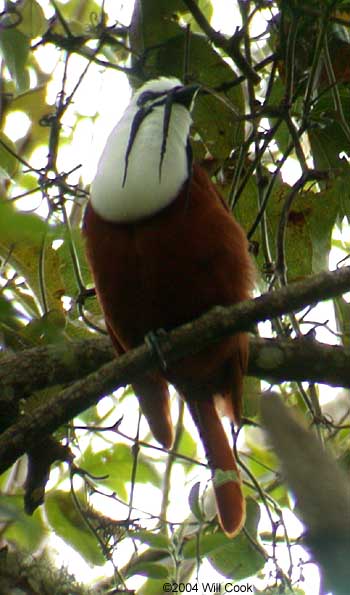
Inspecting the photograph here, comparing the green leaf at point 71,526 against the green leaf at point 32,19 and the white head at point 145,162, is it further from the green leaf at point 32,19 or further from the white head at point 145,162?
the green leaf at point 32,19

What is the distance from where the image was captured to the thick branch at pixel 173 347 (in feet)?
4.68

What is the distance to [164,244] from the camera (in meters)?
1.82

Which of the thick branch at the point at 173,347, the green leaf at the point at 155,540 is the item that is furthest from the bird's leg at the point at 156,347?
the green leaf at the point at 155,540

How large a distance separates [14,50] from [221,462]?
3.93 ft

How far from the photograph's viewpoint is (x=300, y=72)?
2125 millimetres

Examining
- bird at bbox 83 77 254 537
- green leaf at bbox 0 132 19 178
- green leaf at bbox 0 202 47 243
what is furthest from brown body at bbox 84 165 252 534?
green leaf at bbox 0 202 47 243

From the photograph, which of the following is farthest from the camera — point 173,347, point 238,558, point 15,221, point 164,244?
point 238,558

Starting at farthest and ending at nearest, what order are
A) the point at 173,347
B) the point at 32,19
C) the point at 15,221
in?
the point at 32,19
the point at 173,347
the point at 15,221

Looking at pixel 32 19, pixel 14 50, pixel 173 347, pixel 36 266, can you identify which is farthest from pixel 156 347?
pixel 32 19

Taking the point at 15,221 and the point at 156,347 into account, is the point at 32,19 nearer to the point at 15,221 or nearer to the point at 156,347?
the point at 156,347

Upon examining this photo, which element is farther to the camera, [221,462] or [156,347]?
[221,462]

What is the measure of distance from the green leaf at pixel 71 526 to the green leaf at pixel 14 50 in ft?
3.65

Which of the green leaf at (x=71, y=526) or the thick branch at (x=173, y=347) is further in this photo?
the green leaf at (x=71, y=526)

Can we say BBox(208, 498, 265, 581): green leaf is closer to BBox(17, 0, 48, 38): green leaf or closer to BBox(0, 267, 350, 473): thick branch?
BBox(0, 267, 350, 473): thick branch
